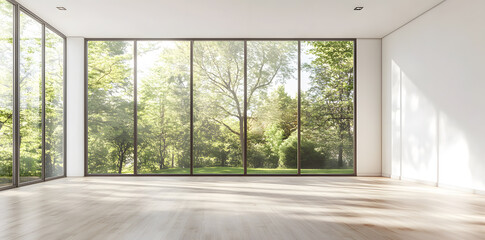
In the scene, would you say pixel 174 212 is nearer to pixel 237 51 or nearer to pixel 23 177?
pixel 23 177

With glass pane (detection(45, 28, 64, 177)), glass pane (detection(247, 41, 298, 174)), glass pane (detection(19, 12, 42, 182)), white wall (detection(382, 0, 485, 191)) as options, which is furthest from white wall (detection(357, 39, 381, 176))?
glass pane (detection(19, 12, 42, 182))

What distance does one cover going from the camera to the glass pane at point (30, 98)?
6680 millimetres

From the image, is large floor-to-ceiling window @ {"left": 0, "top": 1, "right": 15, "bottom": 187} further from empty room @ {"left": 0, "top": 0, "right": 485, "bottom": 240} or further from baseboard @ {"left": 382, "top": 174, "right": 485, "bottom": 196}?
baseboard @ {"left": 382, "top": 174, "right": 485, "bottom": 196}

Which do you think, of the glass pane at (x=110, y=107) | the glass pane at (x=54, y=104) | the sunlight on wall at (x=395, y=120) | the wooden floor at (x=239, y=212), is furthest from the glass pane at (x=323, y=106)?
the glass pane at (x=54, y=104)

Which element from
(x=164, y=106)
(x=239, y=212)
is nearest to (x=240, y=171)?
(x=164, y=106)

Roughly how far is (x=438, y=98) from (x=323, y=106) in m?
3.27

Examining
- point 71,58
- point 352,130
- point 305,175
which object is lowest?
point 305,175

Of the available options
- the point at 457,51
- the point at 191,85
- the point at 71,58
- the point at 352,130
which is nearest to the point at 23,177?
the point at 71,58

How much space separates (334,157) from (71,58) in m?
6.54

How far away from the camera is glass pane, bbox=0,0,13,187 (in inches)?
237

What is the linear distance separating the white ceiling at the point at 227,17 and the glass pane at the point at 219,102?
0.72 metres

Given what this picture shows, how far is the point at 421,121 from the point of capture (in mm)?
7043

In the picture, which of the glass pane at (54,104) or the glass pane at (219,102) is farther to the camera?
the glass pane at (219,102)

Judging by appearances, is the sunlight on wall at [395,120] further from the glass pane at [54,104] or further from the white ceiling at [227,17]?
the glass pane at [54,104]
